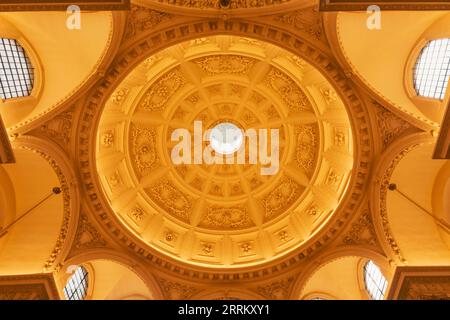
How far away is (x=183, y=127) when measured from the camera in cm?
2670

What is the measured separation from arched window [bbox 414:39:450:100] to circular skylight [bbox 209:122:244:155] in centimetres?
1326

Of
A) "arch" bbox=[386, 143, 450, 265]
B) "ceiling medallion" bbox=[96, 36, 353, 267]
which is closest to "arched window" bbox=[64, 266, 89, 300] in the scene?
"ceiling medallion" bbox=[96, 36, 353, 267]

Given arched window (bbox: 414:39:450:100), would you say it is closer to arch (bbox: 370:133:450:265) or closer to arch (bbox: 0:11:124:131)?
arch (bbox: 370:133:450:265)

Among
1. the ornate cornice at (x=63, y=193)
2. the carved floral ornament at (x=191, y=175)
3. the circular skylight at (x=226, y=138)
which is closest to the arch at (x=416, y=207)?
the carved floral ornament at (x=191, y=175)

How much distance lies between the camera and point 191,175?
27.7 meters

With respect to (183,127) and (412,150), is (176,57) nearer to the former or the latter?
(183,127)

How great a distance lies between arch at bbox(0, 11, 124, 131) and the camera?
52.7 ft

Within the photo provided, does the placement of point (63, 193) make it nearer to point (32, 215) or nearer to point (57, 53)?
point (32, 215)

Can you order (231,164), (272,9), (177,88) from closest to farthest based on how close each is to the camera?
1. (272,9)
2. (177,88)
3. (231,164)

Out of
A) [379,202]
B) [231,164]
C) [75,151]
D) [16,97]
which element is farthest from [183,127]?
[379,202]

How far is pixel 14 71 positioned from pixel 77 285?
1174 centimetres

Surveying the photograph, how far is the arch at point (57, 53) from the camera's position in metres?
16.1

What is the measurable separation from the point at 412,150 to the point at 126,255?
15.8m

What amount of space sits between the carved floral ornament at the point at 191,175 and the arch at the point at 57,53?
3.18ft
